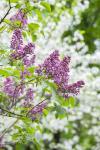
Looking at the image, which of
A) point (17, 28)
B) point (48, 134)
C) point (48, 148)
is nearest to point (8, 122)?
point (17, 28)

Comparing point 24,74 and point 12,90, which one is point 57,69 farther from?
point 12,90

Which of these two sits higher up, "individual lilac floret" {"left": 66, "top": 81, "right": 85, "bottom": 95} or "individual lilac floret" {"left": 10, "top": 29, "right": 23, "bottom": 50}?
"individual lilac floret" {"left": 10, "top": 29, "right": 23, "bottom": 50}

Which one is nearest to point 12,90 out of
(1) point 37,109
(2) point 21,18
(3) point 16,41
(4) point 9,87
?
(4) point 9,87

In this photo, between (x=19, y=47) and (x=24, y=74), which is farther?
(x=24, y=74)

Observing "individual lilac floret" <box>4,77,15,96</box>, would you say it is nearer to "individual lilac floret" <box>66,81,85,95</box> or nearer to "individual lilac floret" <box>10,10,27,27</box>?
"individual lilac floret" <box>10,10,27,27</box>

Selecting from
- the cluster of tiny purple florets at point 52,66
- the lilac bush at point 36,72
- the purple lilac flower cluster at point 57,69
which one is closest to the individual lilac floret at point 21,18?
the lilac bush at point 36,72

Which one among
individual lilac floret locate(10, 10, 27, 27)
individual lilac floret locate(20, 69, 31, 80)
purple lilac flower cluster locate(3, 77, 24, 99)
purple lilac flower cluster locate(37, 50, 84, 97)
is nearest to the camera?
purple lilac flower cluster locate(37, 50, 84, 97)

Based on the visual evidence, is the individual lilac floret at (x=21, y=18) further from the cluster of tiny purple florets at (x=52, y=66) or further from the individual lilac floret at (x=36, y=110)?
the individual lilac floret at (x=36, y=110)

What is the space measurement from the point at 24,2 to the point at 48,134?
1068 cm

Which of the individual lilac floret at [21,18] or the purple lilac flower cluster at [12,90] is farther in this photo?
the purple lilac flower cluster at [12,90]

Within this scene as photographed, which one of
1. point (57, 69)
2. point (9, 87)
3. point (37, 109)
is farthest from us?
point (9, 87)

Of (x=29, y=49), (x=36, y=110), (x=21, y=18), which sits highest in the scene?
(x=21, y=18)

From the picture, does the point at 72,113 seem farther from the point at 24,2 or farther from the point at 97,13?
the point at 24,2

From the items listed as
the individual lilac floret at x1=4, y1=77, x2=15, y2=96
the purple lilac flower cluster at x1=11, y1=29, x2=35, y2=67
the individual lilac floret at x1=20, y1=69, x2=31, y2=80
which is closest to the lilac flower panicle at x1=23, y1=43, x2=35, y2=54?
the purple lilac flower cluster at x1=11, y1=29, x2=35, y2=67
